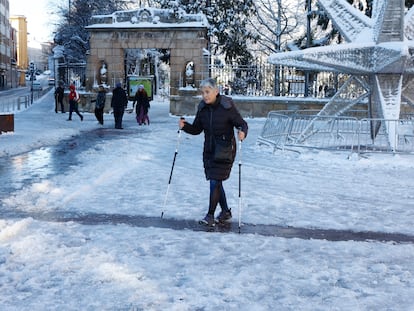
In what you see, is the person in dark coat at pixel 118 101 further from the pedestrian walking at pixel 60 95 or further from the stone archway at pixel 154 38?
the pedestrian walking at pixel 60 95

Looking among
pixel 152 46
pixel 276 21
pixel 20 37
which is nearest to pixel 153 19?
pixel 152 46

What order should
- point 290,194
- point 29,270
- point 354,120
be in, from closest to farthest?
point 29,270
point 290,194
point 354,120

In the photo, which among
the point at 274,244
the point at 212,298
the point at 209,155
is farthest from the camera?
the point at 209,155

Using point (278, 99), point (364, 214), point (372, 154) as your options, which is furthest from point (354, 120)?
point (278, 99)

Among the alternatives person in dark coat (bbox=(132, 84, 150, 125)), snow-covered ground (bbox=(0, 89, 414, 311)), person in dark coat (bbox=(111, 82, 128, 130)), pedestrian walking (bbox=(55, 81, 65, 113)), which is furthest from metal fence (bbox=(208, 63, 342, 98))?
snow-covered ground (bbox=(0, 89, 414, 311))

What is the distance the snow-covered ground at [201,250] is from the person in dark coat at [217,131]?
639 mm

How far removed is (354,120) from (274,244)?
876 cm

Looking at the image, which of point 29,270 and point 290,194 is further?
point 290,194

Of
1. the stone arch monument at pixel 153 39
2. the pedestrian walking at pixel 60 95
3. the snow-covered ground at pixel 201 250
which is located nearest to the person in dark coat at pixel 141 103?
the stone arch monument at pixel 153 39

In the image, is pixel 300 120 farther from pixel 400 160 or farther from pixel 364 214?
pixel 364 214

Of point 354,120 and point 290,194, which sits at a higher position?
point 354,120

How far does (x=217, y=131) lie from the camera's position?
5797mm

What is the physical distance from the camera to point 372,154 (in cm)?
1218

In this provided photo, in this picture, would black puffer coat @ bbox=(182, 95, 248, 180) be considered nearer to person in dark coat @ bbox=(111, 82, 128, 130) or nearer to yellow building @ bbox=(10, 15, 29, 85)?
person in dark coat @ bbox=(111, 82, 128, 130)
